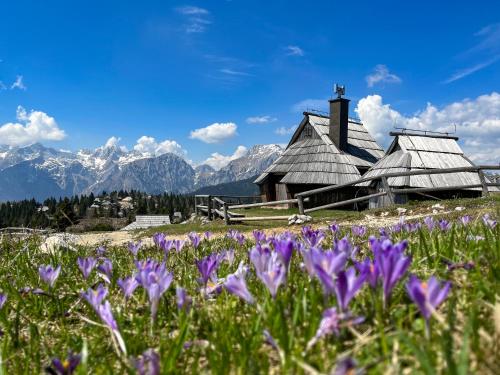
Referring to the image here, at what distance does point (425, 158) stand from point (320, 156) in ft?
33.6

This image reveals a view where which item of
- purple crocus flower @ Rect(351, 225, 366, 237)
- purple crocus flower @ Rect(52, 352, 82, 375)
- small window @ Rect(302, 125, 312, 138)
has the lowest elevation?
purple crocus flower @ Rect(52, 352, 82, 375)

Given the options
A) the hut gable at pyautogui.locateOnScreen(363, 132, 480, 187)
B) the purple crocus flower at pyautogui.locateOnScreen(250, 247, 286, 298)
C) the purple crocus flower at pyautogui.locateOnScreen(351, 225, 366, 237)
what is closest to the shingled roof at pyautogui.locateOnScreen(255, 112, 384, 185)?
the hut gable at pyautogui.locateOnScreen(363, 132, 480, 187)

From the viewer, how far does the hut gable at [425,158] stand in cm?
3316

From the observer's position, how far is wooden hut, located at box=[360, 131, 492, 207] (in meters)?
32.6

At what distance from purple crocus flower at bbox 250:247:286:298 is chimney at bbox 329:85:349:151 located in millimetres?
43245

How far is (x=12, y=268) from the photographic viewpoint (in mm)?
3996

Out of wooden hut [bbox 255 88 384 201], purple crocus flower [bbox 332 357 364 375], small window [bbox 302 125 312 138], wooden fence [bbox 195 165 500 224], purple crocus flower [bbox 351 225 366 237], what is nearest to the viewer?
purple crocus flower [bbox 332 357 364 375]

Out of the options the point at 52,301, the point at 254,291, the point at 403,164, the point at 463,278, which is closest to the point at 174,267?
the point at 52,301

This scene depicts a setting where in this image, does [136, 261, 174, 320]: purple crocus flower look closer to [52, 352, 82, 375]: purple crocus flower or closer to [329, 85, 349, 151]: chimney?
[52, 352, 82, 375]: purple crocus flower

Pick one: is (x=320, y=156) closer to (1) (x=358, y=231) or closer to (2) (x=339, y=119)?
(2) (x=339, y=119)

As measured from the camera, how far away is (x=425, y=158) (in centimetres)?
3628

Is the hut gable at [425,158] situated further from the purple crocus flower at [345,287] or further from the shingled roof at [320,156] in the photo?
the purple crocus flower at [345,287]

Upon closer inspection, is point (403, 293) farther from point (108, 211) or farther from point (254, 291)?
point (108, 211)

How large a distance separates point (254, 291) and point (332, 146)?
139 feet
